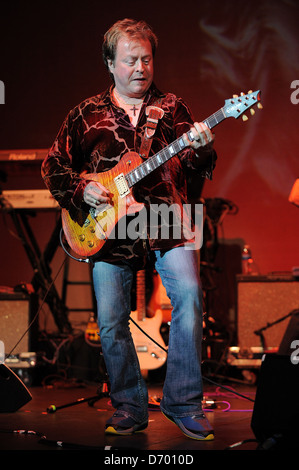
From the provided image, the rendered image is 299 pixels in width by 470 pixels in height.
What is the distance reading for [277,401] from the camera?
2355 mm

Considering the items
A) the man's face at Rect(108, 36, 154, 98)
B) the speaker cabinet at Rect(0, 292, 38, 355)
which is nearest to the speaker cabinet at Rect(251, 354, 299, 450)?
the man's face at Rect(108, 36, 154, 98)

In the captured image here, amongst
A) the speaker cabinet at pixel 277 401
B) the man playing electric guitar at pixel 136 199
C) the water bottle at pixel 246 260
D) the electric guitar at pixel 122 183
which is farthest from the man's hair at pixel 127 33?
the water bottle at pixel 246 260

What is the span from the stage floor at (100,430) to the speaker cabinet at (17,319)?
2.76ft

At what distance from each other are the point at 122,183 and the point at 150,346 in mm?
2461

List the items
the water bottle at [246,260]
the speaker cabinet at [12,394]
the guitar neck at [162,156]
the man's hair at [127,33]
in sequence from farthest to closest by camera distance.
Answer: the water bottle at [246,260], the speaker cabinet at [12,394], the man's hair at [127,33], the guitar neck at [162,156]

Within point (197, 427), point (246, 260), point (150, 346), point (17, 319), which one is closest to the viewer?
point (197, 427)

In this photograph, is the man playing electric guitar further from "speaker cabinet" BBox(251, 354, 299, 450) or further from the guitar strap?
"speaker cabinet" BBox(251, 354, 299, 450)

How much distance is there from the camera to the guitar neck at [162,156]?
2.71 m

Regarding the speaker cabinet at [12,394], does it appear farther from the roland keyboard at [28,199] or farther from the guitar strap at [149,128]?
the roland keyboard at [28,199]

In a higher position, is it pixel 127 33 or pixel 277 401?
pixel 127 33

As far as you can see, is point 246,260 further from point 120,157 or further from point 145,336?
point 120,157

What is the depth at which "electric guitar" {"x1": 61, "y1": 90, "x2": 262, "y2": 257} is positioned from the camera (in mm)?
2727

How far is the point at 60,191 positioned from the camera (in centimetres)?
307

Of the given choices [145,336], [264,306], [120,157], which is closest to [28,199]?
[145,336]
